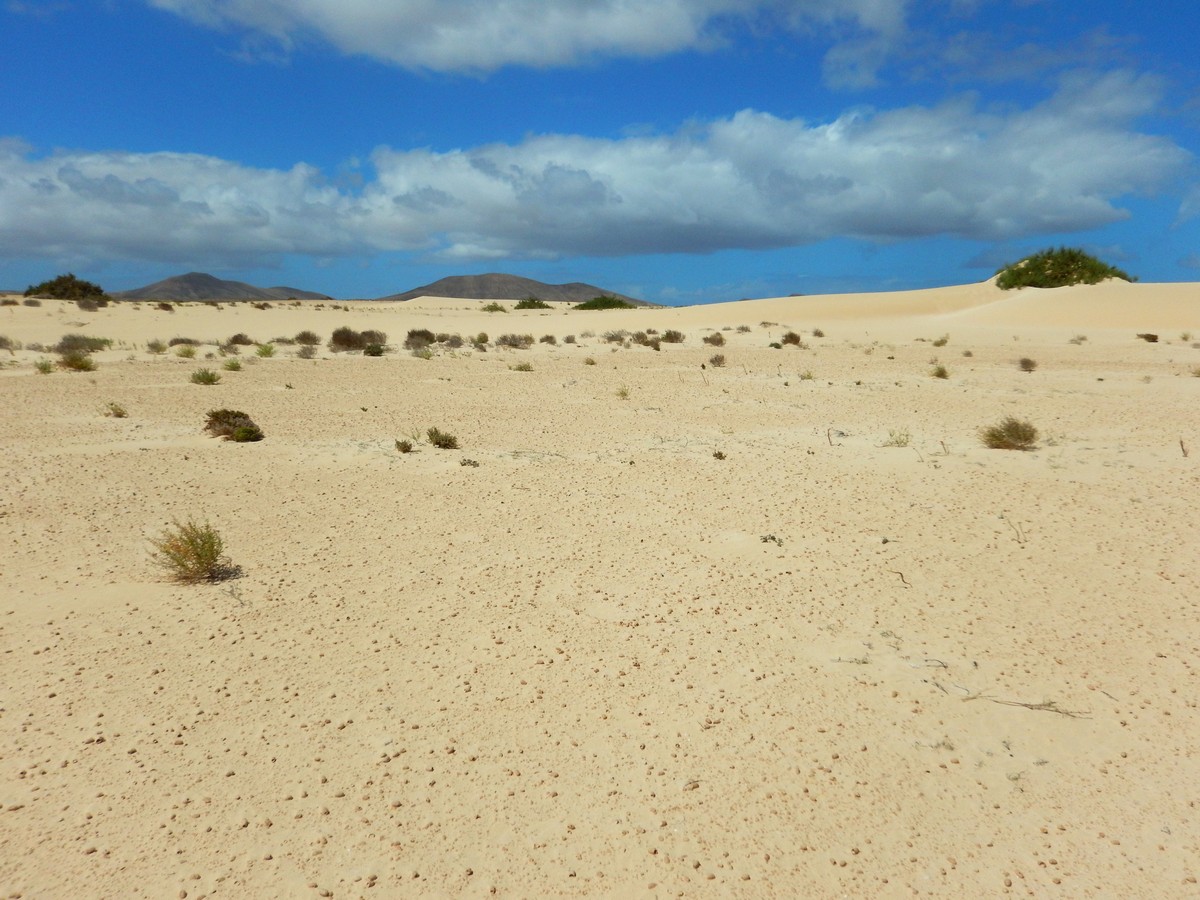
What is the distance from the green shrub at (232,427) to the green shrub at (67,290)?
43697mm

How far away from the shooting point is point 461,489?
28.0 ft

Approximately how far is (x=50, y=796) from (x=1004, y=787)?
15.3 feet

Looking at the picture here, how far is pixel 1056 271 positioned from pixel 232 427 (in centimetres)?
5326

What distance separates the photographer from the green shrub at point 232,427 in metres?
10.4

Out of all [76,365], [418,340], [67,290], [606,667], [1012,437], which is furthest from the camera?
[67,290]

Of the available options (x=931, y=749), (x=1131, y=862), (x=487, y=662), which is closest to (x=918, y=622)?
(x=931, y=749)

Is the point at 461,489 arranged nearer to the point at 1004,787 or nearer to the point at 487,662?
the point at 487,662

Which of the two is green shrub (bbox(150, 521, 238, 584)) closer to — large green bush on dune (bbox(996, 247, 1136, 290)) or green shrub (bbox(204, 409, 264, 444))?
green shrub (bbox(204, 409, 264, 444))

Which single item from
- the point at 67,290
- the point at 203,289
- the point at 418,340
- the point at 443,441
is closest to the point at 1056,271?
the point at 418,340

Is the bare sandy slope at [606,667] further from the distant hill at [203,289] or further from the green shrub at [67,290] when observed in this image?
the distant hill at [203,289]

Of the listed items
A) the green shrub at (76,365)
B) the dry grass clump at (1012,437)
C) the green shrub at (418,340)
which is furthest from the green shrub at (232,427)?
the green shrub at (418,340)

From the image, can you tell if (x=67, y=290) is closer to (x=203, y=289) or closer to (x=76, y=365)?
(x=76, y=365)

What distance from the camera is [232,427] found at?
10758 millimetres

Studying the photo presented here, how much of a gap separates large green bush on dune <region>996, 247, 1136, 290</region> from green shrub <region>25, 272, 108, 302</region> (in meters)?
58.8
